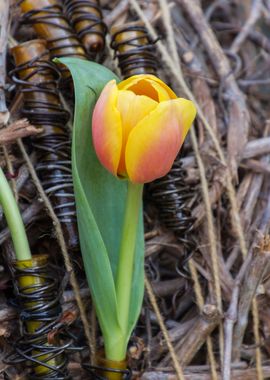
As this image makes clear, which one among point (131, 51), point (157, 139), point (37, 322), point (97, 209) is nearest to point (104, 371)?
point (37, 322)

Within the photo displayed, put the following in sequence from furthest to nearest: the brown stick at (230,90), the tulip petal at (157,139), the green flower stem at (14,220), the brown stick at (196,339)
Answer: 1. the brown stick at (230,90)
2. the brown stick at (196,339)
3. the green flower stem at (14,220)
4. the tulip petal at (157,139)

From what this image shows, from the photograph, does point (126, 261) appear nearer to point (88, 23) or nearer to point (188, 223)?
point (188, 223)

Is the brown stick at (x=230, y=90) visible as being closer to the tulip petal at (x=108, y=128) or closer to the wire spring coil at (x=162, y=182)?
the wire spring coil at (x=162, y=182)

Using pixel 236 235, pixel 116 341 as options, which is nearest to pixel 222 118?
pixel 236 235


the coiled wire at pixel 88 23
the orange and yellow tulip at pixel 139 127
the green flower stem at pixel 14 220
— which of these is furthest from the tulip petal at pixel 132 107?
the coiled wire at pixel 88 23

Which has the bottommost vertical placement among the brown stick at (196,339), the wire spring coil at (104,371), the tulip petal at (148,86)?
the brown stick at (196,339)
